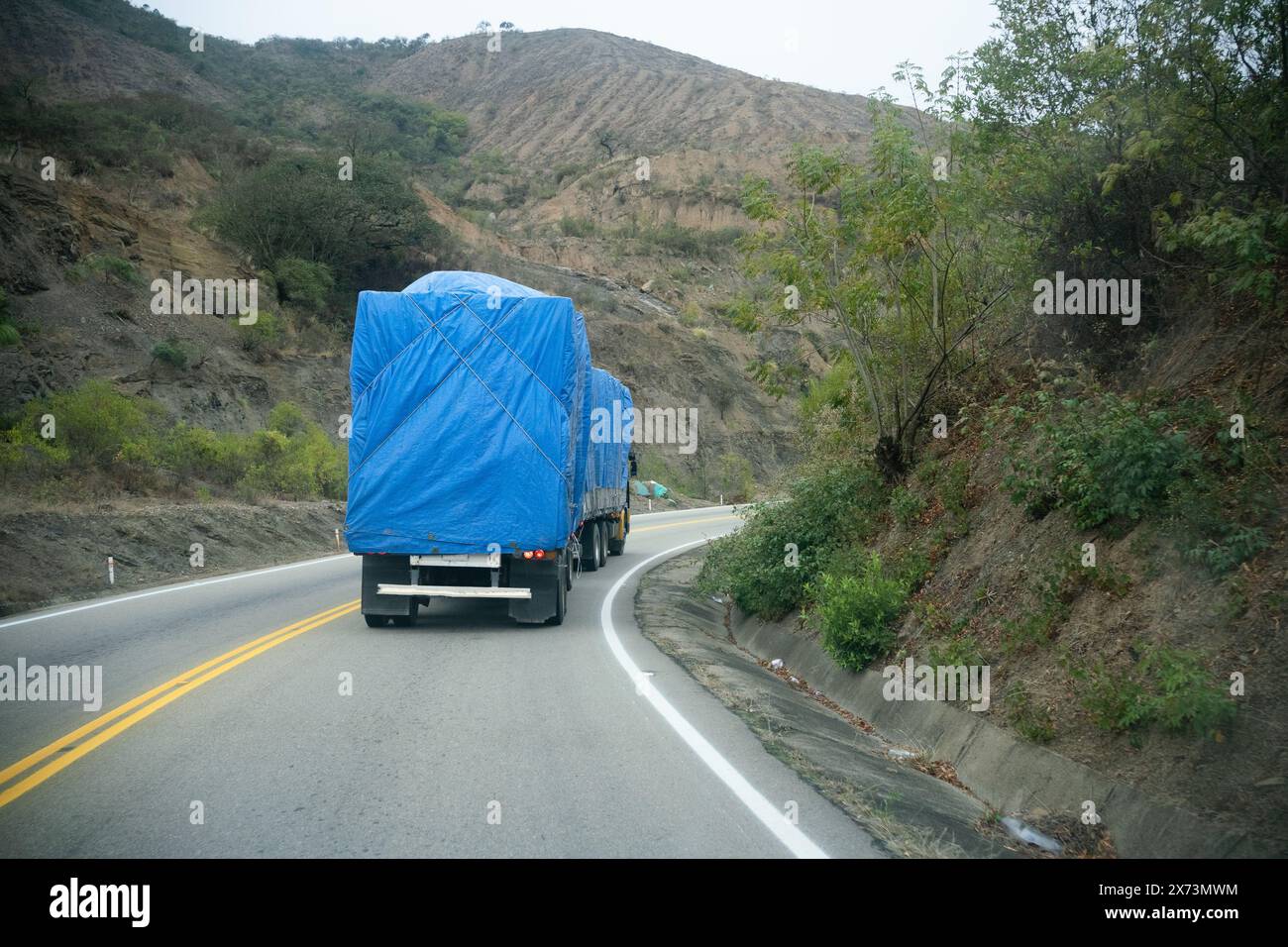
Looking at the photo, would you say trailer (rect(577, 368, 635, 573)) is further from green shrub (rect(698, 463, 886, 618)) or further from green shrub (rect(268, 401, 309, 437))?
green shrub (rect(268, 401, 309, 437))

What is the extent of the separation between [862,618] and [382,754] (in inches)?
193

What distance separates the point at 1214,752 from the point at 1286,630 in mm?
894

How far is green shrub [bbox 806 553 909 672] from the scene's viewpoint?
9.15 metres

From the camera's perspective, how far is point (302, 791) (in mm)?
5496

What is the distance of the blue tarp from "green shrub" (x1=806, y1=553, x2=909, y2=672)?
383 cm

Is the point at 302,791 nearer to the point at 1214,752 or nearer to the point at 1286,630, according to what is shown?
the point at 1214,752

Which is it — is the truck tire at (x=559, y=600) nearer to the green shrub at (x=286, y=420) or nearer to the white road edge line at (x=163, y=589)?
the white road edge line at (x=163, y=589)

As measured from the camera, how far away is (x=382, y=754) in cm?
633

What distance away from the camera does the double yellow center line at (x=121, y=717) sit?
580 cm

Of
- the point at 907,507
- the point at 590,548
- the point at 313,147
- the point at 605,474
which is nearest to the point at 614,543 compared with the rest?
the point at 590,548

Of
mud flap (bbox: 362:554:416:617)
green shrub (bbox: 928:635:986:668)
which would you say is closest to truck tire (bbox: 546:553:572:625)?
mud flap (bbox: 362:554:416:617)

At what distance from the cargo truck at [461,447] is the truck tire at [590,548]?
21.5 ft

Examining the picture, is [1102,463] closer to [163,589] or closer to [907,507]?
[907,507]

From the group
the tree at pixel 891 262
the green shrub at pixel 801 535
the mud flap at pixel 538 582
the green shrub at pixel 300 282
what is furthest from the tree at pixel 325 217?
the tree at pixel 891 262
